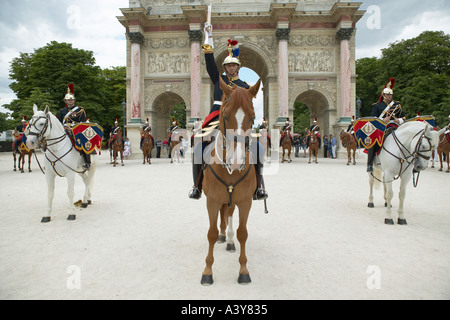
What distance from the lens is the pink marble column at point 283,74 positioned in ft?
93.1

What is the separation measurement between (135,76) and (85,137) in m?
23.0

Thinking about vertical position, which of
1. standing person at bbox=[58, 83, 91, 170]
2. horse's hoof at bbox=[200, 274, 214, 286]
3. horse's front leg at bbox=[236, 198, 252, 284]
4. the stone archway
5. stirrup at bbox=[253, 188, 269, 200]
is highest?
the stone archway

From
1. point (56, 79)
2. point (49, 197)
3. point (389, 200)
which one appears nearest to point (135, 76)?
point (56, 79)

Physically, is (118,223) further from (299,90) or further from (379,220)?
(299,90)

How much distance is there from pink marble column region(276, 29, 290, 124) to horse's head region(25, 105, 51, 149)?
2333cm

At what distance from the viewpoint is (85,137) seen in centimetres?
776

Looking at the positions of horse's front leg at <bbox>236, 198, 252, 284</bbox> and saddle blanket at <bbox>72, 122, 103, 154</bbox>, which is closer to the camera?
horse's front leg at <bbox>236, 198, 252, 284</bbox>

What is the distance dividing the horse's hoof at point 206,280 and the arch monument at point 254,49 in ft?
82.6

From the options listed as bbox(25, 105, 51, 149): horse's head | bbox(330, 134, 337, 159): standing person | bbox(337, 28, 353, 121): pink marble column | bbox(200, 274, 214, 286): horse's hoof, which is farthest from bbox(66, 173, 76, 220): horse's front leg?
bbox(337, 28, 353, 121): pink marble column

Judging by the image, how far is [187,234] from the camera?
5695mm

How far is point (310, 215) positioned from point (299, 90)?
24576mm

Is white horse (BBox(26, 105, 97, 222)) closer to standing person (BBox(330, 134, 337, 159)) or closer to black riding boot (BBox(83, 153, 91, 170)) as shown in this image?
black riding boot (BBox(83, 153, 91, 170))

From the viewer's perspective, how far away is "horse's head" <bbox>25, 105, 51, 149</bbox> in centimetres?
645

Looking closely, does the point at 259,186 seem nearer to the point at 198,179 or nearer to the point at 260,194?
the point at 260,194
